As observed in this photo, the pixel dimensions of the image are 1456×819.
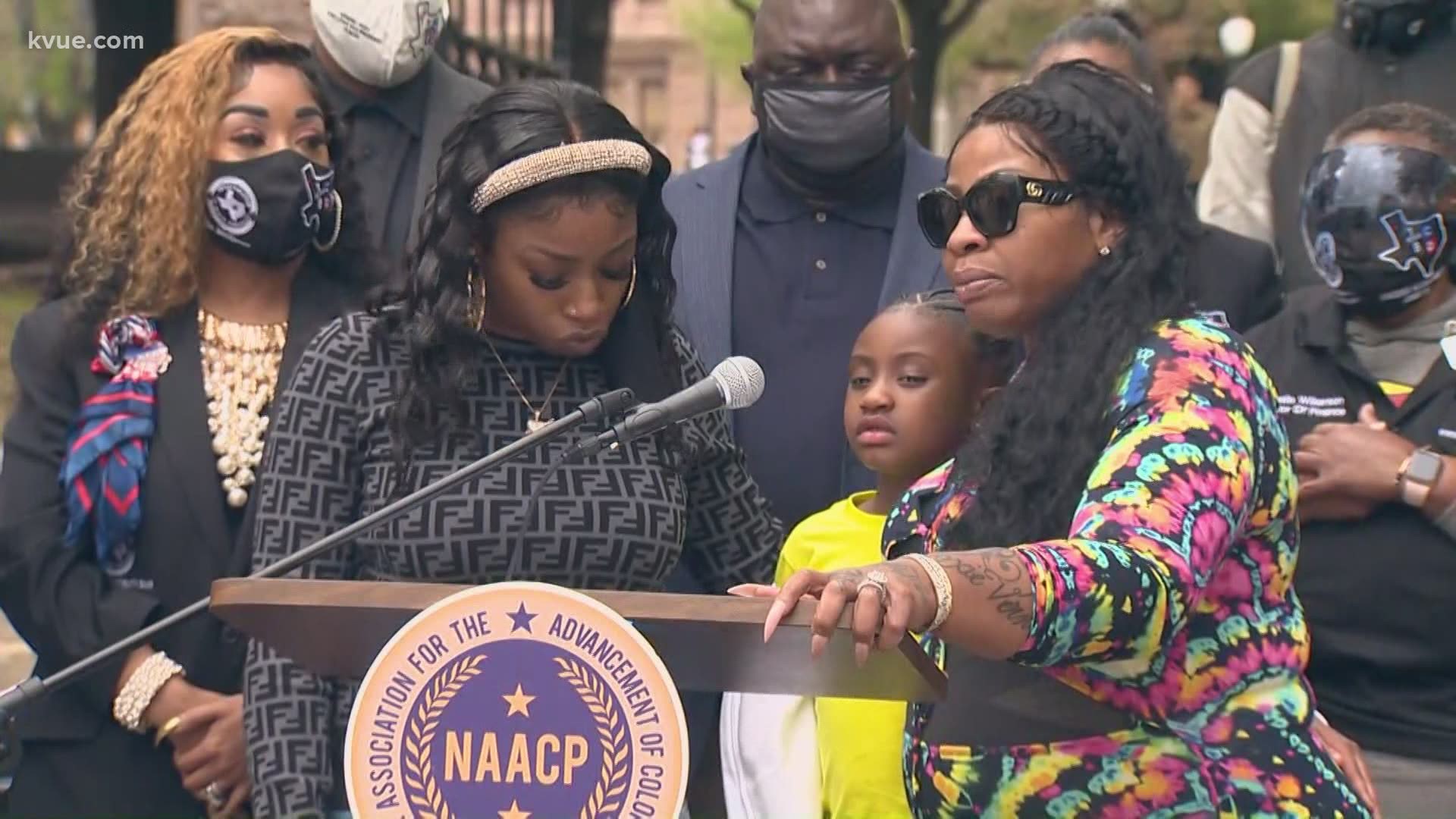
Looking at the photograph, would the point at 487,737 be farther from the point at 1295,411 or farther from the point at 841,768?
the point at 1295,411

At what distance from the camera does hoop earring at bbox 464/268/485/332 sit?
3.22 m

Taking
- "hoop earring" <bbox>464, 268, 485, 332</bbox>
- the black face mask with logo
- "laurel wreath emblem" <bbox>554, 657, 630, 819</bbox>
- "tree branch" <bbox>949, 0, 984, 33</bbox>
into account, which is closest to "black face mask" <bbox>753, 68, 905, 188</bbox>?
the black face mask with logo

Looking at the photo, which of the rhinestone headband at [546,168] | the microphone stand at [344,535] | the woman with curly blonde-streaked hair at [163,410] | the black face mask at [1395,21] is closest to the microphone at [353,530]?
the microphone stand at [344,535]

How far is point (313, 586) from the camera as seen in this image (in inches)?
89.1

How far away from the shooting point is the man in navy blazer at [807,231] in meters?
4.33

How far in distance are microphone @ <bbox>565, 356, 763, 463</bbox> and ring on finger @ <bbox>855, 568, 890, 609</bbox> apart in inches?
23.0

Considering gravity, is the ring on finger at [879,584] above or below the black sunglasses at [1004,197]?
below

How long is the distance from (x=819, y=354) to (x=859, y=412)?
19.8 inches

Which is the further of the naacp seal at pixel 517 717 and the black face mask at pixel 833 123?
the black face mask at pixel 833 123

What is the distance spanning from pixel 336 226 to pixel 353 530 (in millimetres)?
1645

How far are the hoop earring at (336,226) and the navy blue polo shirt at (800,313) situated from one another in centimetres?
89

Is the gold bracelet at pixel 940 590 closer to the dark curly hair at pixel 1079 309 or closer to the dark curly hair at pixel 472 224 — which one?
the dark curly hair at pixel 1079 309

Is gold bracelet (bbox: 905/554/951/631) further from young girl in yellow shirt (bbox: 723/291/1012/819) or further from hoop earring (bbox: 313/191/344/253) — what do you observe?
hoop earring (bbox: 313/191/344/253)

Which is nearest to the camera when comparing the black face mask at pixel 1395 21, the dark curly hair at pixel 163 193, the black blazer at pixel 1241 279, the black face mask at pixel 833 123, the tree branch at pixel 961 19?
the dark curly hair at pixel 163 193
